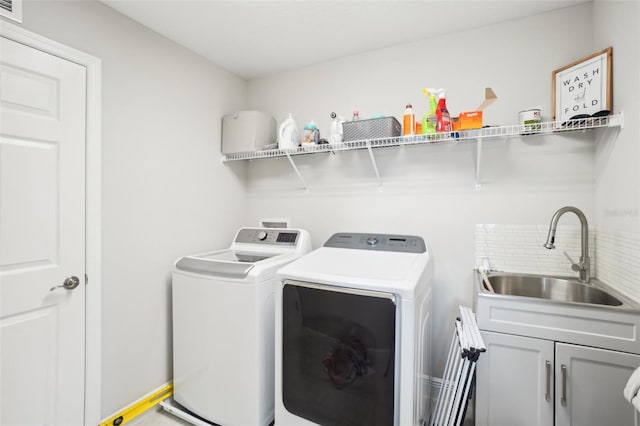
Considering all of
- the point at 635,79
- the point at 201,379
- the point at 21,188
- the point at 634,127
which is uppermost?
the point at 635,79

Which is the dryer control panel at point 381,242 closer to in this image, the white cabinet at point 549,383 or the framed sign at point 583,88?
the white cabinet at point 549,383

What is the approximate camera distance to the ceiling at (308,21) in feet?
5.83

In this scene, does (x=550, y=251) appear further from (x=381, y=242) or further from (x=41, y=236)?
(x=41, y=236)

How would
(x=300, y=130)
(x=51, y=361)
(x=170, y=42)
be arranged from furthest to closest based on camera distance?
1. (x=300, y=130)
2. (x=170, y=42)
3. (x=51, y=361)

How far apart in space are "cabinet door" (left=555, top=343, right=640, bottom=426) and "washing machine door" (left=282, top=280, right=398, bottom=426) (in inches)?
31.7

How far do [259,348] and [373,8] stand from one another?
84.7 inches

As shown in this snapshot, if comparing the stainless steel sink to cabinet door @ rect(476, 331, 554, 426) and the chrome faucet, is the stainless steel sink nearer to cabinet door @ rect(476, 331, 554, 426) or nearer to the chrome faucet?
the chrome faucet

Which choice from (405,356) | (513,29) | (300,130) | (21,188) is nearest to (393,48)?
(513,29)

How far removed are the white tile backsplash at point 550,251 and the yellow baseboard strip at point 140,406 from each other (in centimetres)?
237

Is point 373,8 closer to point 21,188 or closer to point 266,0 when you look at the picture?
point 266,0

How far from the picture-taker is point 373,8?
1.82m

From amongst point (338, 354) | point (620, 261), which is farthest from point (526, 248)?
point (338, 354)

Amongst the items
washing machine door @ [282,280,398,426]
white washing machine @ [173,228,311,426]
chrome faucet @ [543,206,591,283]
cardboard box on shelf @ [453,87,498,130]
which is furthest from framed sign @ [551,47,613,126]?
white washing machine @ [173,228,311,426]

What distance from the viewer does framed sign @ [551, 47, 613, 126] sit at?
152 cm
